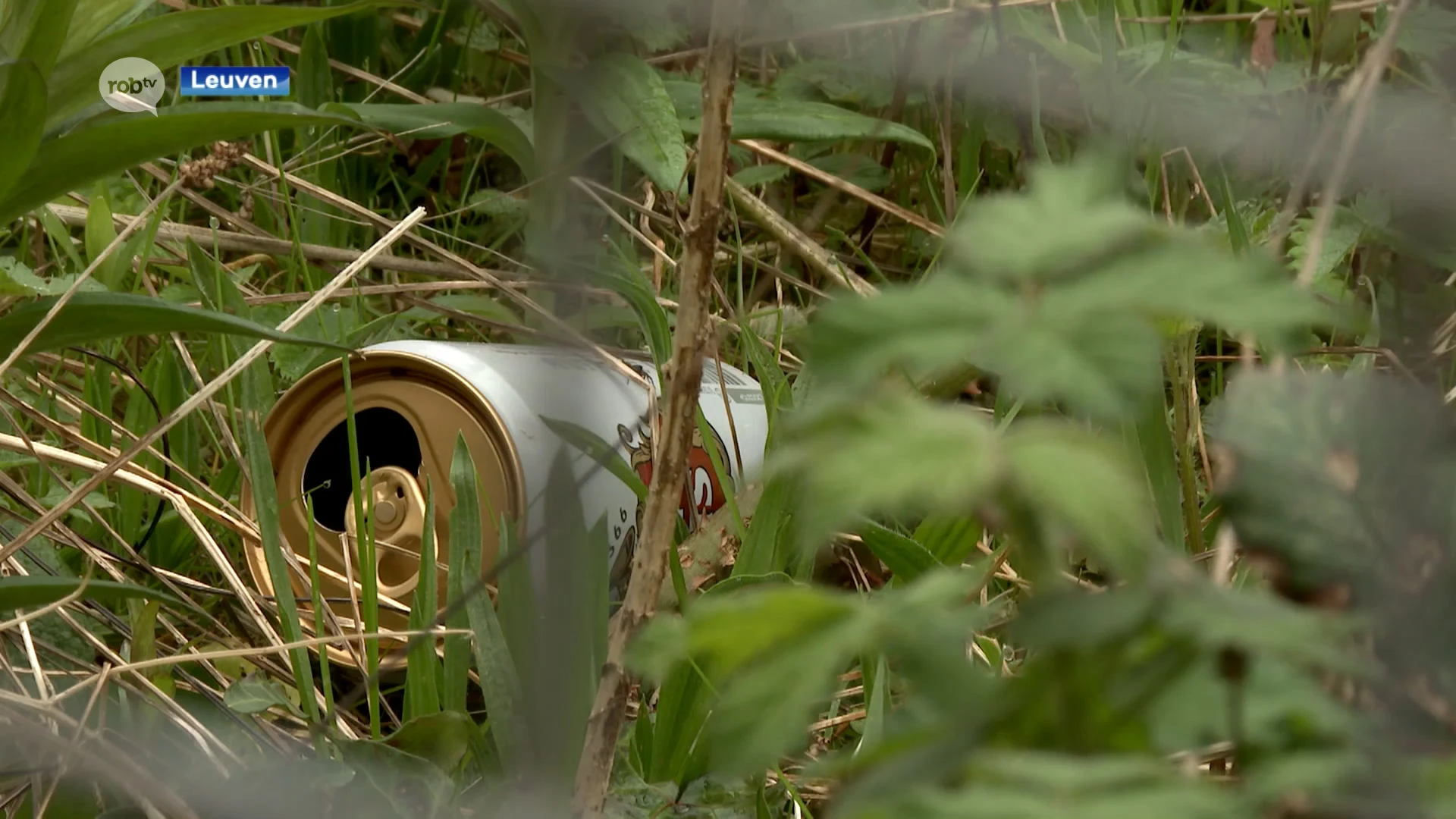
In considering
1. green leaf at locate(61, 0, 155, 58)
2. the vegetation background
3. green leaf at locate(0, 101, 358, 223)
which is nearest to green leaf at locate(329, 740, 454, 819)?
the vegetation background

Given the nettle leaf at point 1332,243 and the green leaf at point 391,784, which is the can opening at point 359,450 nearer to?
the green leaf at point 391,784

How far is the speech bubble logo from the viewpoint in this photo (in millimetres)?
763

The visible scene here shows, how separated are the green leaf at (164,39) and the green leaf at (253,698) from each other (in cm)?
29

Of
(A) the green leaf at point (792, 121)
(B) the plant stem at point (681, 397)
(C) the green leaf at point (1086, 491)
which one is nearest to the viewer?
(C) the green leaf at point (1086, 491)

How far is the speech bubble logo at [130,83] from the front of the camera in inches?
30.0

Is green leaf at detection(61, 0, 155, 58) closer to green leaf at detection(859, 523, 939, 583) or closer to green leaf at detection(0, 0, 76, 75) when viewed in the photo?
green leaf at detection(0, 0, 76, 75)

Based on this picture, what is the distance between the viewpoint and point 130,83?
0.79 m

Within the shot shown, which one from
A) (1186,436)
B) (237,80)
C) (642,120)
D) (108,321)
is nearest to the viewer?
(108,321)

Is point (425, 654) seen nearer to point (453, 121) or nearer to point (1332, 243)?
point (453, 121)

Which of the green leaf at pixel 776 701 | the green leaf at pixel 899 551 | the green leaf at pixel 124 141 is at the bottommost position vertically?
the green leaf at pixel 899 551

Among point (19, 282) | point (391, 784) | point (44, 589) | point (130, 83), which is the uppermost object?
point (130, 83)

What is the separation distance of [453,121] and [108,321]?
1.21 ft

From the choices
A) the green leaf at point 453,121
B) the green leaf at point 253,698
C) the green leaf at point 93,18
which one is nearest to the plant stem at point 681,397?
the green leaf at point 253,698

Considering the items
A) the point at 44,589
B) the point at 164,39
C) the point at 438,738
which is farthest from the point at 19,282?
the point at 438,738
